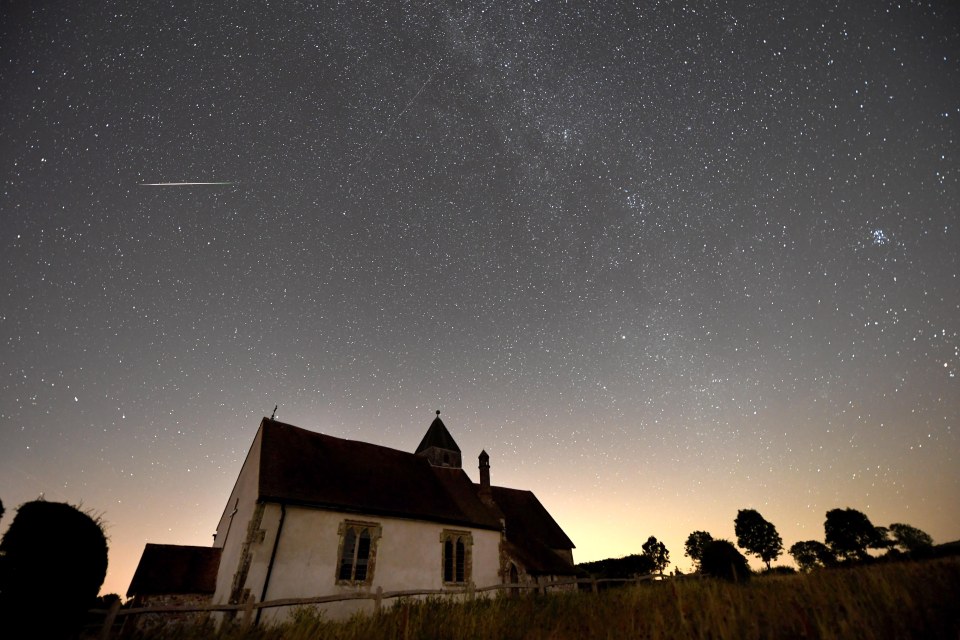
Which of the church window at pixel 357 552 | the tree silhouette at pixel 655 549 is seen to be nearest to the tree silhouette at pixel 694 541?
the tree silhouette at pixel 655 549

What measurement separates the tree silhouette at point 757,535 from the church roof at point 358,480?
7020 centimetres

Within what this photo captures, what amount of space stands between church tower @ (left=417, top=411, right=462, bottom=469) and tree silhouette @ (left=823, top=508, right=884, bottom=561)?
243ft

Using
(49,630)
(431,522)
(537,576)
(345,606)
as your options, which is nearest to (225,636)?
(49,630)

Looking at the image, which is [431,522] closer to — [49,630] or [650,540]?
[49,630]

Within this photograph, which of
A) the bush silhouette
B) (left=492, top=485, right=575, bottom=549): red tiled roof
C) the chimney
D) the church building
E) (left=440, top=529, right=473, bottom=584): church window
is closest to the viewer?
the bush silhouette

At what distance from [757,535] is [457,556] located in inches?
2928

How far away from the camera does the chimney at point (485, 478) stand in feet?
88.3

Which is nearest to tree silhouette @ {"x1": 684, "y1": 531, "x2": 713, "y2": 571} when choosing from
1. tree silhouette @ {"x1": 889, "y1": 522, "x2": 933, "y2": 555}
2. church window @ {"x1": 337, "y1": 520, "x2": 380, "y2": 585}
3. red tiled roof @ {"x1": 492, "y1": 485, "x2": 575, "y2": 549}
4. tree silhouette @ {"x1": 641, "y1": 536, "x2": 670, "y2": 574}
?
tree silhouette @ {"x1": 641, "y1": 536, "x2": 670, "y2": 574}

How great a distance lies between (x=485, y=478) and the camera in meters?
27.6

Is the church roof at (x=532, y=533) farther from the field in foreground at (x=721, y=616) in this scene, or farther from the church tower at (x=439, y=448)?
the field in foreground at (x=721, y=616)

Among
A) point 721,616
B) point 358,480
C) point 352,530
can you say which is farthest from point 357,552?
point 721,616

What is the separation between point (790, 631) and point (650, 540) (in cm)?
9121

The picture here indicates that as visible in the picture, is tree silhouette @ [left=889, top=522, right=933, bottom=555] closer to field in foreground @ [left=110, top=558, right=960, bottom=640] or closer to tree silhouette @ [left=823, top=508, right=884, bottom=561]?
tree silhouette @ [left=823, top=508, right=884, bottom=561]

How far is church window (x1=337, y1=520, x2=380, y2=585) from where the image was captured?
17562 millimetres
